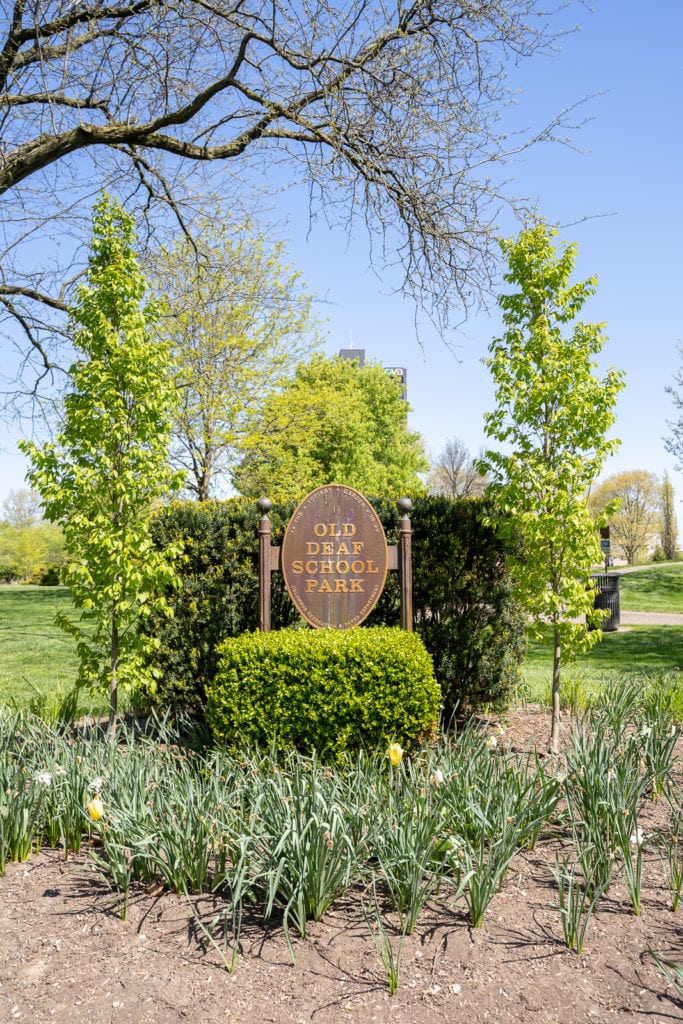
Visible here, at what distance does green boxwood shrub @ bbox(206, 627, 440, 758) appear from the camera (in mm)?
5113

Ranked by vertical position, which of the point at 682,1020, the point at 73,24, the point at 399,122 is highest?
the point at 73,24

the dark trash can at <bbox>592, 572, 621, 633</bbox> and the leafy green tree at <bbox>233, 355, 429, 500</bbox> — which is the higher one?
the leafy green tree at <bbox>233, 355, 429, 500</bbox>

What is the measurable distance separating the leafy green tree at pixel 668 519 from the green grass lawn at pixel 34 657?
32994 millimetres

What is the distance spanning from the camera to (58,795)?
163 inches

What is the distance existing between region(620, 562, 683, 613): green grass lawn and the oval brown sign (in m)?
14.7

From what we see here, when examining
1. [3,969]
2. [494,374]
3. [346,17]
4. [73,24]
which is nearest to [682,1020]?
[3,969]

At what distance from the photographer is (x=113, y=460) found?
596 centimetres

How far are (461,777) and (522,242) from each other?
15.2 ft

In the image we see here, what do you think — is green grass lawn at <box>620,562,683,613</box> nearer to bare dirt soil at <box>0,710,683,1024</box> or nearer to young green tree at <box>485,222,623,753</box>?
young green tree at <box>485,222,623,753</box>

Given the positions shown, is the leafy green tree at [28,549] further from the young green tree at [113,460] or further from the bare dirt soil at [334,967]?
the bare dirt soil at [334,967]

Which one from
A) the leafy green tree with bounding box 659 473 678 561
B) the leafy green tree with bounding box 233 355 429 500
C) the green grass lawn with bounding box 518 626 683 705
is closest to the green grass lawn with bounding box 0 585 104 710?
the leafy green tree with bounding box 233 355 429 500

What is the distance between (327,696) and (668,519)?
4176 centimetres

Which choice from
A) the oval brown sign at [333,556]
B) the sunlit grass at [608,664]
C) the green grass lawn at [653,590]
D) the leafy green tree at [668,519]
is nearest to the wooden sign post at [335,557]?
the oval brown sign at [333,556]

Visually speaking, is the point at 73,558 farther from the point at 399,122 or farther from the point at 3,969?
the point at 399,122
